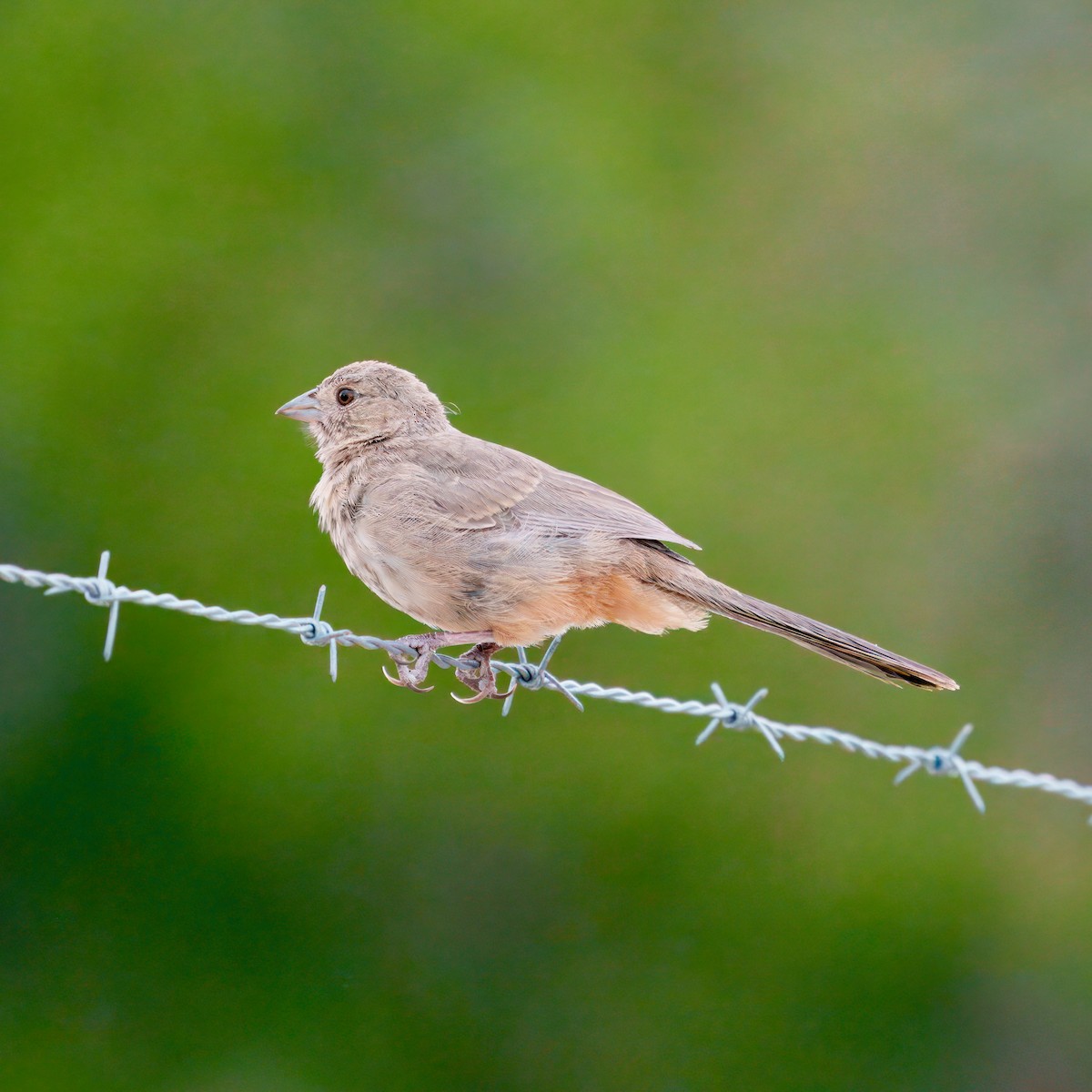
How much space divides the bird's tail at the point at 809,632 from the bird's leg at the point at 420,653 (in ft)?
2.21

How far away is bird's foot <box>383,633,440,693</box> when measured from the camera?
13.5ft

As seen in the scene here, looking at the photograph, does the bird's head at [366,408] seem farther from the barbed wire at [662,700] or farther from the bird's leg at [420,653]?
the barbed wire at [662,700]

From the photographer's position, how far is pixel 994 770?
3896mm

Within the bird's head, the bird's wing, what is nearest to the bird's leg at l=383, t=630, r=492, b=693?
the bird's wing

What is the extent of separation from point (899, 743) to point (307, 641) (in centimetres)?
570

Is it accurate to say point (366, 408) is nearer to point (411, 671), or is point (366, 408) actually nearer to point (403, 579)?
point (403, 579)

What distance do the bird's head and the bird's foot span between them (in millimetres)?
1147

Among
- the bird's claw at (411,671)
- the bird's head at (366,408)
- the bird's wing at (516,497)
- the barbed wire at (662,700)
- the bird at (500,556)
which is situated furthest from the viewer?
the bird's head at (366,408)

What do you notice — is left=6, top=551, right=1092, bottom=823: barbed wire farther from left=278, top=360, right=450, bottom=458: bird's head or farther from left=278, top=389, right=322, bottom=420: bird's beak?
left=278, top=389, right=322, bottom=420: bird's beak

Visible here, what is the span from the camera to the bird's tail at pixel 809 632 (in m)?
4.00

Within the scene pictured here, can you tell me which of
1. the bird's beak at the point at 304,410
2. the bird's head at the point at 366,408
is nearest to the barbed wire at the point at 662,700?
the bird's head at the point at 366,408

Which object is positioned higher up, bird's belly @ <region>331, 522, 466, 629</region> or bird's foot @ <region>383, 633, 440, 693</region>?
bird's belly @ <region>331, 522, 466, 629</region>

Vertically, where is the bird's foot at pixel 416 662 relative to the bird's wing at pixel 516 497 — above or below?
below

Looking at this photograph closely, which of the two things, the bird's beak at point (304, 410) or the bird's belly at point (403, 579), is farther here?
the bird's beak at point (304, 410)
